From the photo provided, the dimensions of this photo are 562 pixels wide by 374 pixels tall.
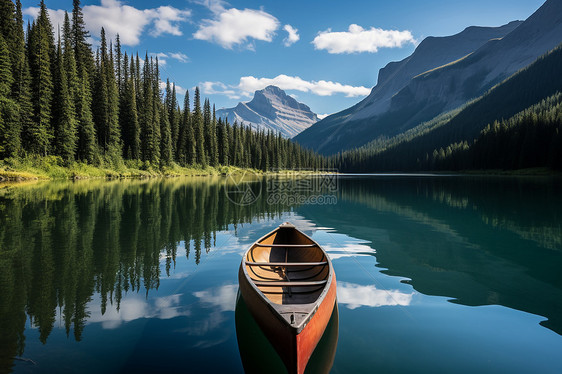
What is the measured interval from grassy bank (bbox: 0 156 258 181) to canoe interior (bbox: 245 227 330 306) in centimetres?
4646

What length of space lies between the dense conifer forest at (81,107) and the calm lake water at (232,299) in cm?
3713

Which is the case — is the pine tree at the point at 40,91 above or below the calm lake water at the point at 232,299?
above

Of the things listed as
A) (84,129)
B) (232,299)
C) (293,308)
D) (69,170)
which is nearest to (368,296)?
(232,299)

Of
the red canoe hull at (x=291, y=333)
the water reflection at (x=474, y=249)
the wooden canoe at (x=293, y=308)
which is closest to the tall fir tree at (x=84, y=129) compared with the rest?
the water reflection at (x=474, y=249)

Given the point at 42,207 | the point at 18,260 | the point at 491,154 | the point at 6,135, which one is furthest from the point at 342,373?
the point at 491,154

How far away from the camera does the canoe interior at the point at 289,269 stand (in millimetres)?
7492

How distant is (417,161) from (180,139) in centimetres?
13800

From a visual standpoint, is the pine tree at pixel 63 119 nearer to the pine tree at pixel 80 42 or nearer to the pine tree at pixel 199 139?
the pine tree at pixel 80 42

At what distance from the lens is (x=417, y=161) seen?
Answer: 17725cm

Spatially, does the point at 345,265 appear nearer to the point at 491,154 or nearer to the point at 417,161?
the point at 491,154

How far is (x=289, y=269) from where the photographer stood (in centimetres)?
1044

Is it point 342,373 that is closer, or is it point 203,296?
point 342,373

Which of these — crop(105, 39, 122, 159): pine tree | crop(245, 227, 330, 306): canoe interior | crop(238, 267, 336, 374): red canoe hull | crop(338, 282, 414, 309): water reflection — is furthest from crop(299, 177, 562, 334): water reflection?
crop(105, 39, 122, 159): pine tree

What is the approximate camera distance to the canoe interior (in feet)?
24.6
